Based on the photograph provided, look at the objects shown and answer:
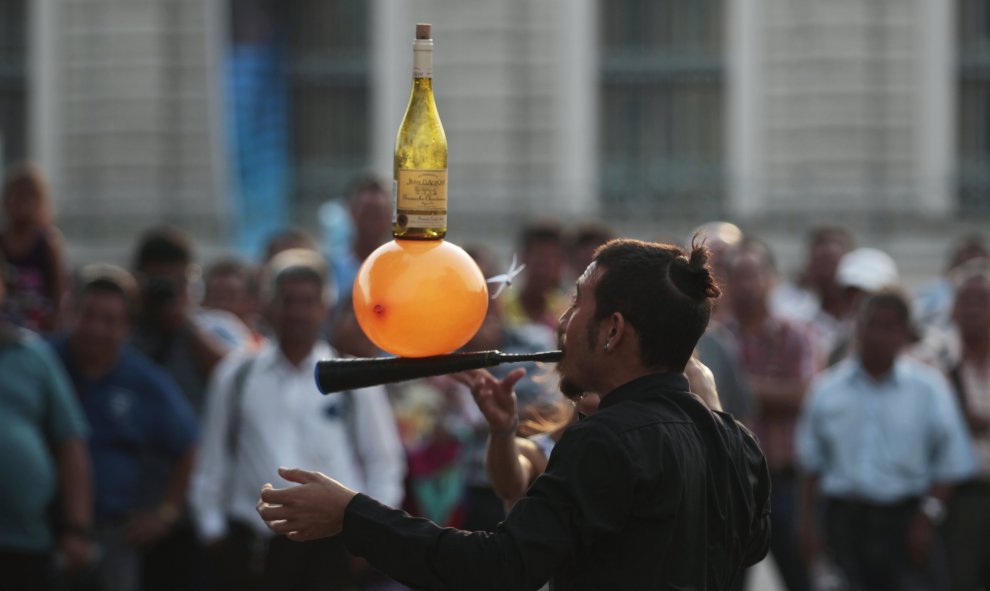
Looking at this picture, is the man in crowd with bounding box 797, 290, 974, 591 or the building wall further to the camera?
the building wall

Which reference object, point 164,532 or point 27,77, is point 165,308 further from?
point 27,77

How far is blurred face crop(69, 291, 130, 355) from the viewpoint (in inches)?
333

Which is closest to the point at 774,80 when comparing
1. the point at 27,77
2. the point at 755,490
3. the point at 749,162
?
the point at 749,162

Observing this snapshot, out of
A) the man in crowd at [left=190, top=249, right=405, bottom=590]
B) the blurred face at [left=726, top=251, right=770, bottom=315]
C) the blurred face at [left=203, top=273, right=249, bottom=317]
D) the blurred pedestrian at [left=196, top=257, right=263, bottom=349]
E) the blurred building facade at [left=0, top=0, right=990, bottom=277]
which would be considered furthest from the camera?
the blurred building facade at [left=0, top=0, right=990, bottom=277]

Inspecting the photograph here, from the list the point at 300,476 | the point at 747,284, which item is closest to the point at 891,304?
the point at 747,284

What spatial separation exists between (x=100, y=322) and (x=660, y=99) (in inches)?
481

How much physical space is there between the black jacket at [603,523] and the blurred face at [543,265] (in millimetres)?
5229

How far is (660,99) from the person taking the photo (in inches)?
779

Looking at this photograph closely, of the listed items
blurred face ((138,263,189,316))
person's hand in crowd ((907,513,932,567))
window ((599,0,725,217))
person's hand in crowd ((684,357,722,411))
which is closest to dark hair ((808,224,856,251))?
person's hand in crowd ((907,513,932,567))

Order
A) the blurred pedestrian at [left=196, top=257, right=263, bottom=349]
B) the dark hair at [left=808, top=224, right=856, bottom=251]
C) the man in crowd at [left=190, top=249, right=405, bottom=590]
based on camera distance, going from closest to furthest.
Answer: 1. the man in crowd at [left=190, top=249, right=405, bottom=590]
2. the blurred pedestrian at [left=196, top=257, right=263, bottom=349]
3. the dark hair at [left=808, top=224, right=856, bottom=251]

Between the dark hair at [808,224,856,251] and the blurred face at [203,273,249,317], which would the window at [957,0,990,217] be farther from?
the blurred face at [203,273,249,317]

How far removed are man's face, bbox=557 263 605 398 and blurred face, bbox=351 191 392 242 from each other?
198 inches

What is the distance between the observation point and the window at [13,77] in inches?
814

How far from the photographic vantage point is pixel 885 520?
8781 millimetres
